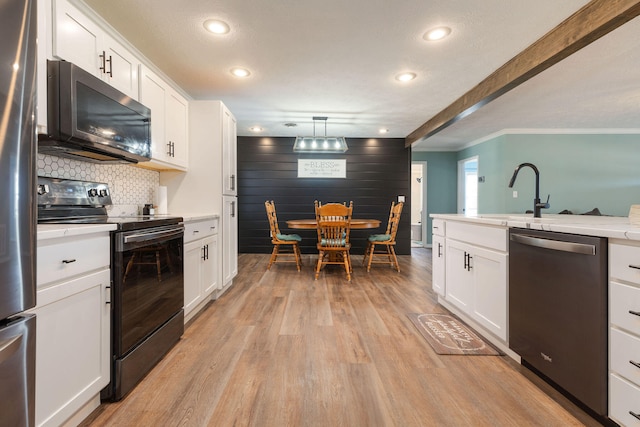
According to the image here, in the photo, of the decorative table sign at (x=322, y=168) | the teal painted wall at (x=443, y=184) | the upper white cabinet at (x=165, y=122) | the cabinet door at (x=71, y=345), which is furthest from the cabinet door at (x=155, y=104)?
the teal painted wall at (x=443, y=184)

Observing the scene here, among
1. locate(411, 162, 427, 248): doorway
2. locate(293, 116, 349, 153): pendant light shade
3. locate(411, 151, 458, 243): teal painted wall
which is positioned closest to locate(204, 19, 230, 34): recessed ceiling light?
locate(293, 116, 349, 153): pendant light shade

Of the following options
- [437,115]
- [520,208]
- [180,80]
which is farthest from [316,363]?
[520,208]

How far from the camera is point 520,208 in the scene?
16.8ft

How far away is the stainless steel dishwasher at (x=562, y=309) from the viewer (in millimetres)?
1199

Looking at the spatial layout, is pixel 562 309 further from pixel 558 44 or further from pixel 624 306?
pixel 558 44

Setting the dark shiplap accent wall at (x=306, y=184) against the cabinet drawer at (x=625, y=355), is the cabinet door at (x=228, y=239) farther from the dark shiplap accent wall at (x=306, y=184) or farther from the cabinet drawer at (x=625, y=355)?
the cabinet drawer at (x=625, y=355)

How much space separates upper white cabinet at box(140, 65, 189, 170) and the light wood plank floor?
4.76 feet

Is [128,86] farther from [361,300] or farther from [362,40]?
[361,300]

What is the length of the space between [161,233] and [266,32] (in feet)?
5.39

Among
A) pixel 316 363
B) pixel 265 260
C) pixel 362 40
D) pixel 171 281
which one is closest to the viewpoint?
pixel 316 363

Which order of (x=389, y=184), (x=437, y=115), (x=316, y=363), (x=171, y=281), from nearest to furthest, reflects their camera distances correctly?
(x=316, y=363)
(x=171, y=281)
(x=437, y=115)
(x=389, y=184)

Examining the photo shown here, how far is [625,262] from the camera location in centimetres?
112

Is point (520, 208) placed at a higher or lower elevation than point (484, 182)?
lower

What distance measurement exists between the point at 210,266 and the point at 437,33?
2780mm
